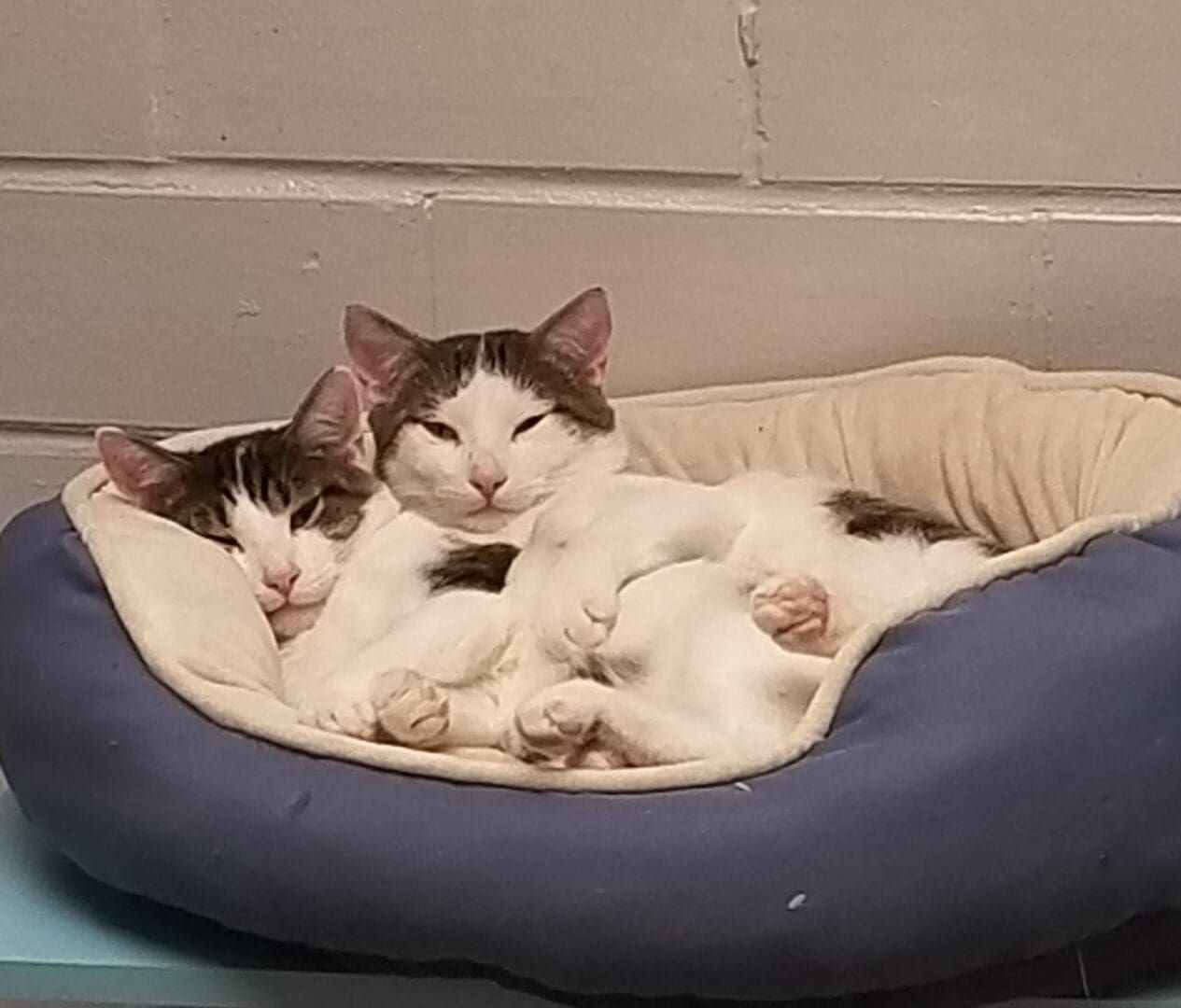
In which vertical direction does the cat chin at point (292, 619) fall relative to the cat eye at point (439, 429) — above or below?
below

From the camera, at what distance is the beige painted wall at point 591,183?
1.49 metres

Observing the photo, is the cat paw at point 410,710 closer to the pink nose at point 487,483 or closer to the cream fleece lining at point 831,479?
the cream fleece lining at point 831,479

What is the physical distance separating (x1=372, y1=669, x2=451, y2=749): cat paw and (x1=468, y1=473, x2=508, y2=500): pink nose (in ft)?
1.00

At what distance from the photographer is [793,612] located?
116 cm

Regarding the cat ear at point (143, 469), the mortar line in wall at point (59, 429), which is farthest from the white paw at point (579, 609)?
the mortar line in wall at point (59, 429)

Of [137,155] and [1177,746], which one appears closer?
[1177,746]

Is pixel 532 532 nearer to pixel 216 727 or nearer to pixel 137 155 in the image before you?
pixel 216 727

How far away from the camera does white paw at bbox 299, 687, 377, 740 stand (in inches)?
44.1

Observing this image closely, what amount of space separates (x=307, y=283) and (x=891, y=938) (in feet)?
2.82

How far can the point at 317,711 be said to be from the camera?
115 centimetres

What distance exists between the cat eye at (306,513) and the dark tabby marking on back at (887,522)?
0.36 metres

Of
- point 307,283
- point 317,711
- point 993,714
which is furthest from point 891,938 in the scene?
point 307,283

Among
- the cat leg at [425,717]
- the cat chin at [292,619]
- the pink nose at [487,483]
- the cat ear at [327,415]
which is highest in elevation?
the cat ear at [327,415]

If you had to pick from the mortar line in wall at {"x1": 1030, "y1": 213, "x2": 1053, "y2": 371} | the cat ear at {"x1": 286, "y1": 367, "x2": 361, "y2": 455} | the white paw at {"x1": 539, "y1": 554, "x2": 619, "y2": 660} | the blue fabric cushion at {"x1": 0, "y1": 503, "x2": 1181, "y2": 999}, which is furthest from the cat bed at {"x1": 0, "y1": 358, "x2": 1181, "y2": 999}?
the mortar line in wall at {"x1": 1030, "y1": 213, "x2": 1053, "y2": 371}
